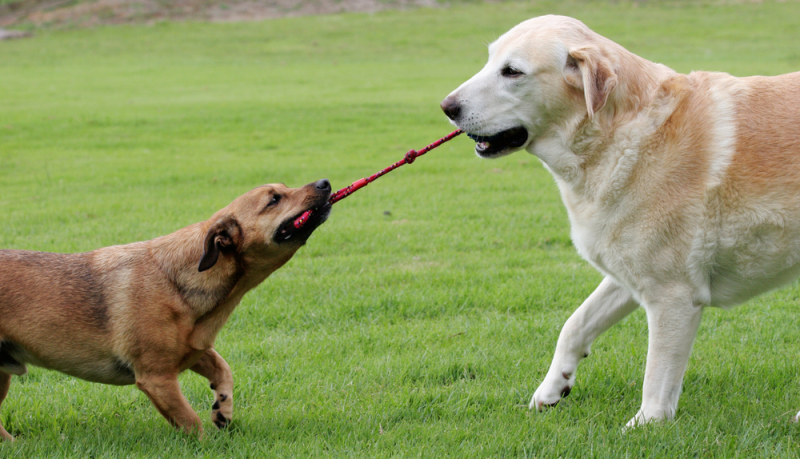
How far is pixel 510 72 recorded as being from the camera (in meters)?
4.38

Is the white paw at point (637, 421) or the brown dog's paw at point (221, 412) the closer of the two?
the white paw at point (637, 421)

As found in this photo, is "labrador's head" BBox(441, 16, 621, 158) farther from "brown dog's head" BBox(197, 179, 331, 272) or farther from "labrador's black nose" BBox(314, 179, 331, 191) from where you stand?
"brown dog's head" BBox(197, 179, 331, 272)

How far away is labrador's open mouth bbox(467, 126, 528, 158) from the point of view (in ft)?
14.8

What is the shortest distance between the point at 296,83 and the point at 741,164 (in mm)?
24074

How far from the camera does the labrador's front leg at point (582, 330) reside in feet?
15.5

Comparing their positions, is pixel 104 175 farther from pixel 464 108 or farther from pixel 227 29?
pixel 227 29

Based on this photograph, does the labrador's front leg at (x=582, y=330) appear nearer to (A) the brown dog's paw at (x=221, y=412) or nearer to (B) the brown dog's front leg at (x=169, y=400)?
(A) the brown dog's paw at (x=221, y=412)

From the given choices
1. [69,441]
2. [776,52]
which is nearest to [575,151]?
[69,441]

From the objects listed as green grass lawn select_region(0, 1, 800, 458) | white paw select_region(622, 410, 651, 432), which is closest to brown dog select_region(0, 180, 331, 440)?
green grass lawn select_region(0, 1, 800, 458)

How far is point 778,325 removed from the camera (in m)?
5.77

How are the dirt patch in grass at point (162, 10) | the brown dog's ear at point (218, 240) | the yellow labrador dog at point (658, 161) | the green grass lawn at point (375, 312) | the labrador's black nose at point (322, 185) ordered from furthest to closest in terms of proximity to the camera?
the dirt patch in grass at point (162, 10), the labrador's black nose at point (322, 185), the brown dog's ear at point (218, 240), the green grass lawn at point (375, 312), the yellow labrador dog at point (658, 161)

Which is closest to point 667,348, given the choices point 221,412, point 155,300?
point 221,412

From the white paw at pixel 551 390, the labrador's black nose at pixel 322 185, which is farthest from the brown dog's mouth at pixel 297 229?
the white paw at pixel 551 390

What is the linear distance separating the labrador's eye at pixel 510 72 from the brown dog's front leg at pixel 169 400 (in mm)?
2678
